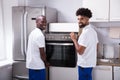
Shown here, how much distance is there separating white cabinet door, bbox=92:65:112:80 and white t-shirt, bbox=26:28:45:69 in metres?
0.81

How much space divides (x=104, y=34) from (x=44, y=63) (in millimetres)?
1282

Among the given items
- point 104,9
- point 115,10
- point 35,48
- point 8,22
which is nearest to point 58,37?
point 35,48

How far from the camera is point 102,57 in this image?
3.63 metres

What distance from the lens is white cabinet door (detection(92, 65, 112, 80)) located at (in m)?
3.09

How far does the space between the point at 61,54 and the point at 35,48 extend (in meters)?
0.59

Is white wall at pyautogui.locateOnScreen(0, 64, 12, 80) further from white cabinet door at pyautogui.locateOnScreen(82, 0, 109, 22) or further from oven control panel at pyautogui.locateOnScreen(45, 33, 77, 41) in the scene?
white cabinet door at pyautogui.locateOnScreen(82, 0, 109, 22)

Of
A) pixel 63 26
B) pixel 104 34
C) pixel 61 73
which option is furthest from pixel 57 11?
pixel 61 73

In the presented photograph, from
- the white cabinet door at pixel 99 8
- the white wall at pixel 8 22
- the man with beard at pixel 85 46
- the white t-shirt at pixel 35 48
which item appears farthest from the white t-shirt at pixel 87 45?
the white wall at pixel 8 22

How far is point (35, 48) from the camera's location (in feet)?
9.48

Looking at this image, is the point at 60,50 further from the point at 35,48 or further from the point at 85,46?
the point at 85,46

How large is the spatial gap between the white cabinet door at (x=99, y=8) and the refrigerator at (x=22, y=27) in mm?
698

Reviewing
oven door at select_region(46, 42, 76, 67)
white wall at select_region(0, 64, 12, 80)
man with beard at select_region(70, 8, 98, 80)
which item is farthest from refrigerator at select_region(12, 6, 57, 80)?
man with beard at select_region(70, 8, 98, 80)

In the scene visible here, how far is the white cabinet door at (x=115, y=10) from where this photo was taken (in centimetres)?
325

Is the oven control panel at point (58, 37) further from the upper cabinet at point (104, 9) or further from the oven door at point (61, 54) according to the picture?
the upper cabinet at point (104, 9)
